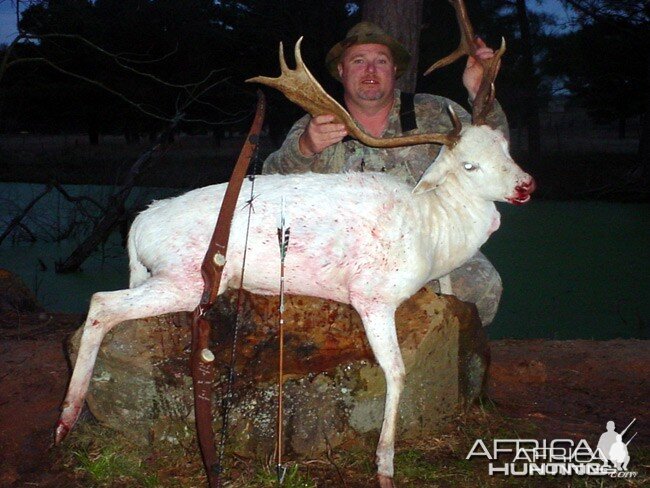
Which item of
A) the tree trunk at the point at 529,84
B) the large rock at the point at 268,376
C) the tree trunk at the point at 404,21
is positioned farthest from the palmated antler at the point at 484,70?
the tree trunk at the point at 529,84

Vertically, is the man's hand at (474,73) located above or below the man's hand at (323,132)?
above

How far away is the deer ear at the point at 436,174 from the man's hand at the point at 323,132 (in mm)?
500

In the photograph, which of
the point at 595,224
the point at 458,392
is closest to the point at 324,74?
the point at 595,224

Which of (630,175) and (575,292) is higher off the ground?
(630,175)

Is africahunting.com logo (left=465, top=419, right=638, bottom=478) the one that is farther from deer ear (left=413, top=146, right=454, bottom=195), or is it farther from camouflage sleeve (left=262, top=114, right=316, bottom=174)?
camouflage sleeve (left=262, top=114, right=316, bottom=174)

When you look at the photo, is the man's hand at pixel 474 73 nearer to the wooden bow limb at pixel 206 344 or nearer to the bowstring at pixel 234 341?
the bowstring at pixel 234 341

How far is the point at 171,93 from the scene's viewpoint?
1275cm

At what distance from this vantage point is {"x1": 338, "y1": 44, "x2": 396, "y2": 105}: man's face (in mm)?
4570

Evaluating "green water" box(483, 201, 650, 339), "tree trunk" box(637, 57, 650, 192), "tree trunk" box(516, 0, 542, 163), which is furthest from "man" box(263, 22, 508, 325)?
"tree trunk" box(637, 57, 650, 192)

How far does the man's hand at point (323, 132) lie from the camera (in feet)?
12.1

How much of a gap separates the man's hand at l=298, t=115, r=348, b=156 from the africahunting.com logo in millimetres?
1682

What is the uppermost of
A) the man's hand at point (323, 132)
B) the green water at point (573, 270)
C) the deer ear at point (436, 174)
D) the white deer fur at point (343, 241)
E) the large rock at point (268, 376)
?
the man's hand at point (323, 132)

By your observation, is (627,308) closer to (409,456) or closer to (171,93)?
(409,456)

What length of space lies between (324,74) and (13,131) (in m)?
6.91
